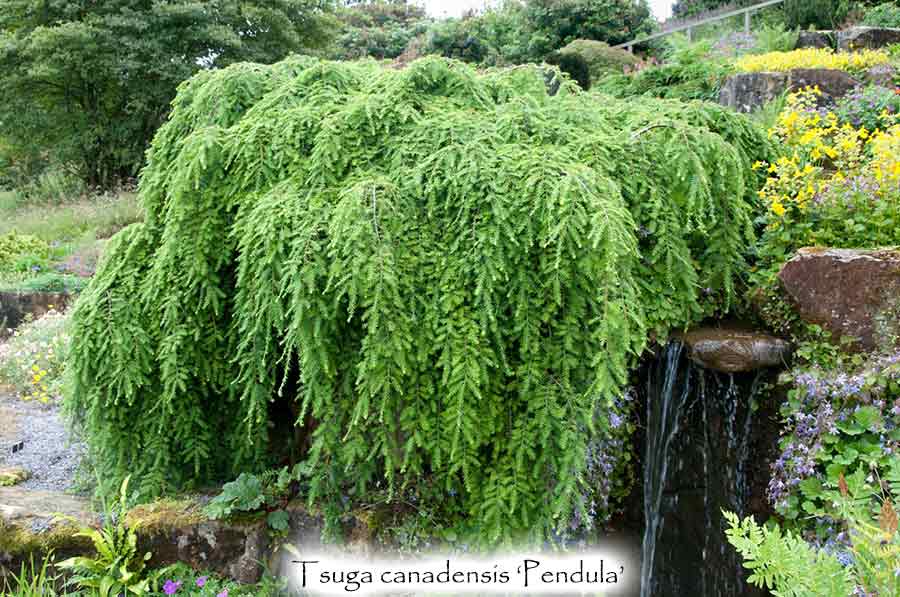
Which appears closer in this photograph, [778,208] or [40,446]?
[778,208]

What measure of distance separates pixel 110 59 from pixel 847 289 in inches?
553

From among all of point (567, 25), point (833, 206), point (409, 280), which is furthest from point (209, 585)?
point (567, 25)

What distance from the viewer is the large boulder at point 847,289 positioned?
3209 mm

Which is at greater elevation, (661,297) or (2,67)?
(2,67)

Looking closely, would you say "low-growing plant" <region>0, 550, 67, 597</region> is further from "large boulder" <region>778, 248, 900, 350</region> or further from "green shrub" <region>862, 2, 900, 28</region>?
"green shrub" <region>862, 2, 900, 28</region>

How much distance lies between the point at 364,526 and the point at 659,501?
60.6 inches

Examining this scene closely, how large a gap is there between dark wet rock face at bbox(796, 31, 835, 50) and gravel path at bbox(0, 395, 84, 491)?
989 centimetres

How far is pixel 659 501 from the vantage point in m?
3.75

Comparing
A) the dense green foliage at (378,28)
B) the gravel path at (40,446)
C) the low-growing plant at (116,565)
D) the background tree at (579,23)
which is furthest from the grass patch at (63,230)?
the background tree at (579,23)

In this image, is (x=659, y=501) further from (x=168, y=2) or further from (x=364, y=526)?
(x=168, y=2)

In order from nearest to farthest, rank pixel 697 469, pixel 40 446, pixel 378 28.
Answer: pixel 697 469
pixel 40 446
pixel 378 28

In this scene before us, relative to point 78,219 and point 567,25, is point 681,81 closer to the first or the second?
point 567,25

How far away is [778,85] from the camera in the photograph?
677 centimetres

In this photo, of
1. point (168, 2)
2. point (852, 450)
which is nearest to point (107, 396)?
point (852, 450)
